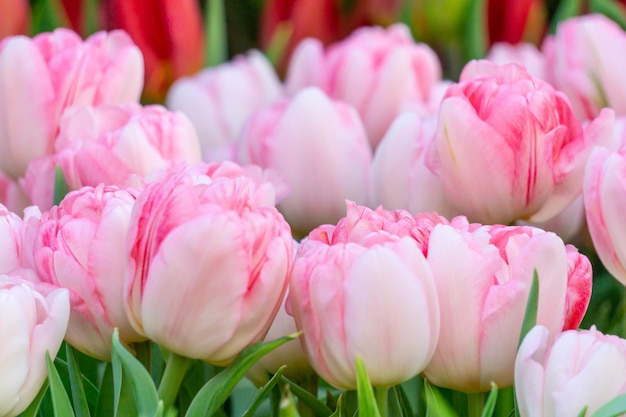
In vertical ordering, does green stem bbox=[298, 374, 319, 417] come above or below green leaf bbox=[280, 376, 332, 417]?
below

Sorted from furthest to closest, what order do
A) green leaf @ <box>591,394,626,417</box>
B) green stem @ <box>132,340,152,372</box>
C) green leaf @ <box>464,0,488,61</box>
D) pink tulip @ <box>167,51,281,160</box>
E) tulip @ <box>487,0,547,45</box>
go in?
tulip @ <box>487,0,547,45</box> < green leaf @ <box>464,0,488,61</box> < pink tulip @ <box>167,51,281,160</box> < green stem @ <box>132,340,152,372</box> < green leaf @ <box>591,394,626,417</box>

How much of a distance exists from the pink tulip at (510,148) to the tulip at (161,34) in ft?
1.55

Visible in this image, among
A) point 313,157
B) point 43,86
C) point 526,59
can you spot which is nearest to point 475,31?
point 526,59

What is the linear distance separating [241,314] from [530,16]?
2.37 feet

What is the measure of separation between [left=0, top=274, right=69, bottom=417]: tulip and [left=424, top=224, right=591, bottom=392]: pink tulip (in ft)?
0.47

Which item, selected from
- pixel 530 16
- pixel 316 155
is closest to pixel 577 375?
pixel 316 155

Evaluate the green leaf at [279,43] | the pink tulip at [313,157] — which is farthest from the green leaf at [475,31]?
the pink tulip at [313,157]

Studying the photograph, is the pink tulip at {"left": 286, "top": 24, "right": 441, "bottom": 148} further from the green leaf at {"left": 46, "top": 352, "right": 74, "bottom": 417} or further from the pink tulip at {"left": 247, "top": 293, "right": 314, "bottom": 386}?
the green leaf at {"left": 46, "top": 352, "right": 74, "bottom": 417}

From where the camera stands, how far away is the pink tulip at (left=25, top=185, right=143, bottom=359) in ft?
1.38

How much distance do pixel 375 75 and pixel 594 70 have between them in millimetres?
155

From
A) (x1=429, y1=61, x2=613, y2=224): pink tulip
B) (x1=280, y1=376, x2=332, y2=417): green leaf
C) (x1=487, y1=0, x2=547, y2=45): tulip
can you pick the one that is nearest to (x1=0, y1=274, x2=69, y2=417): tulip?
(x1=280, y1=376, x2=332, y2=417): green leaf

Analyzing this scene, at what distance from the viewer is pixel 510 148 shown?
1.69ft

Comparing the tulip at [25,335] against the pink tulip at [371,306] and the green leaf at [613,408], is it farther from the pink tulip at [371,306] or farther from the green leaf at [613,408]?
the green leaf at [613,408]

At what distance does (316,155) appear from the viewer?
0.64 m
